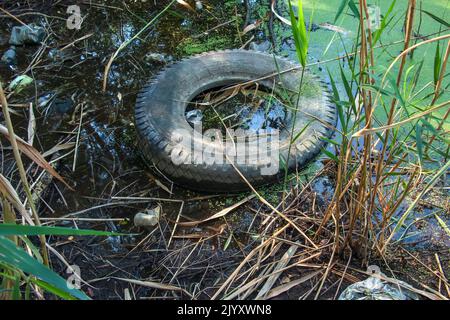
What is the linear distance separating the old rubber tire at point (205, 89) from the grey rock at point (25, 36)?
94 centimetres

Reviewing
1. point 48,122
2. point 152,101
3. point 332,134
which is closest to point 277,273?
point 332,134

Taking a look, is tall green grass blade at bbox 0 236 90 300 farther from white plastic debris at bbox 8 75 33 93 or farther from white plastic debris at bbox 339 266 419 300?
white plastic debris at bbox 8 75 33 93

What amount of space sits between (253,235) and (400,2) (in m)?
1.68

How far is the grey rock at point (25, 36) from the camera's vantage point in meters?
2.77

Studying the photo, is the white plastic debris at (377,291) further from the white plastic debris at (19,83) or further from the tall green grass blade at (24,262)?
the white plastic debris at (19,83)

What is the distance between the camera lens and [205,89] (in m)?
2.34

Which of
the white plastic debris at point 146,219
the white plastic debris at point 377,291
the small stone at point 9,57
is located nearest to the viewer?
the white plastic debris at point 377,291

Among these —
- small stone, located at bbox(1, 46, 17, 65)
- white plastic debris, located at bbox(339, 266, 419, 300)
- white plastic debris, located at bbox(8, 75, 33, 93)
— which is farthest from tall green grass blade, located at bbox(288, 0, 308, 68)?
small stone, located at bbox(1, 46, 17, 65)

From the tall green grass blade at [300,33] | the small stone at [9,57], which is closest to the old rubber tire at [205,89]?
the tall green grass blade at [300,33]

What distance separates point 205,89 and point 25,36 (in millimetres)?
1169

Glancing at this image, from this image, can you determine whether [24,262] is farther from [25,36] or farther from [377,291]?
[25,36]

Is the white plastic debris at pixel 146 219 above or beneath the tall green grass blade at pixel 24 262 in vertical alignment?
beneath

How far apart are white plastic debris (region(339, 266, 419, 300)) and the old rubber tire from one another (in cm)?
56

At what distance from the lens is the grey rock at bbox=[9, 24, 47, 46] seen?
2.77m
